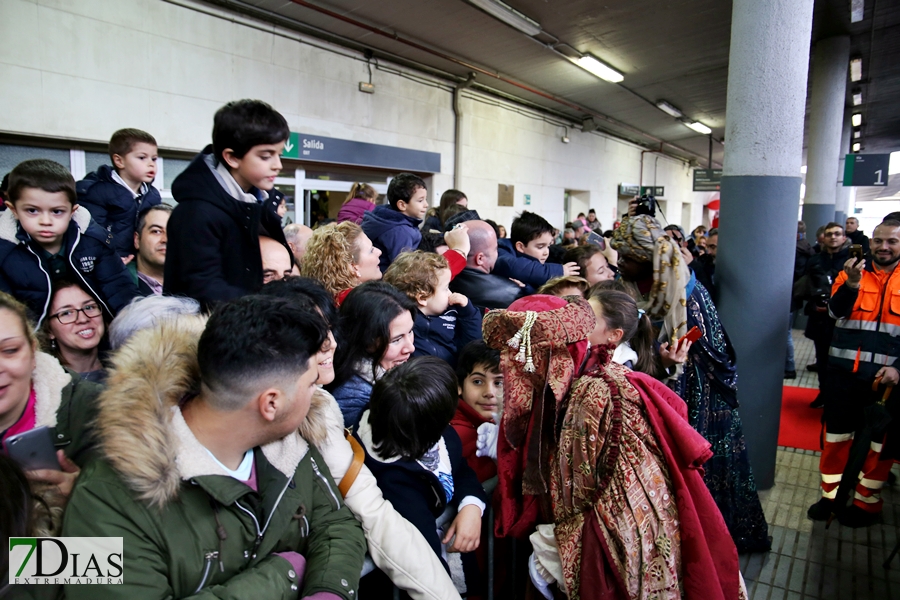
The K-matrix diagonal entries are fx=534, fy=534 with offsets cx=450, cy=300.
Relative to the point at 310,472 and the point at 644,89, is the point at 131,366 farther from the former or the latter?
the point at 644,89

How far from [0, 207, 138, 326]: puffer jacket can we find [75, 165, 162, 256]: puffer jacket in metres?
0.98

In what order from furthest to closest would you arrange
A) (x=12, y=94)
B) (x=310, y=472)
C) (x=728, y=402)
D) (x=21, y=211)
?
(x=12, y=94) → (x=728, y=402) → (x=21, y=211) → (x=310, y=472)

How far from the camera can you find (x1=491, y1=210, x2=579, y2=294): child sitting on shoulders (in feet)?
11.3

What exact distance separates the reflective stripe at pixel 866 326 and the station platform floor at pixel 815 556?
1.11m

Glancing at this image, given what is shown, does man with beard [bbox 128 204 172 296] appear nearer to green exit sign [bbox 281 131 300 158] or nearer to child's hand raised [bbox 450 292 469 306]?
child's hand raised [bbox 450 292 469 306]

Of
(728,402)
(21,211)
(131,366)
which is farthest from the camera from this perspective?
(728,402)

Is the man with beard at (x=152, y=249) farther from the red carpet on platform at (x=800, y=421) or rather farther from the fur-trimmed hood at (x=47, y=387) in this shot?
the red carpet on platform at (x=800, y=421)

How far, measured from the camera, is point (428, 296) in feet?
7.94

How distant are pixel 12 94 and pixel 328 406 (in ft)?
16.3

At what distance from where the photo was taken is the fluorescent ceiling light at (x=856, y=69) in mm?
10023

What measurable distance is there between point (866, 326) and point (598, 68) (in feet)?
25.5

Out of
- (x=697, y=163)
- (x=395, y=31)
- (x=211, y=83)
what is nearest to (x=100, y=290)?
(x=211, y=83)

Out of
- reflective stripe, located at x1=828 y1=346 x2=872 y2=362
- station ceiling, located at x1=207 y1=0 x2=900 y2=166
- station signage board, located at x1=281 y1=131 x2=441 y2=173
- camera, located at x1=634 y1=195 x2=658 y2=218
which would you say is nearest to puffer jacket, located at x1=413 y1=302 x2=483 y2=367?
camera, located at x1=634 y1=195 x2=658 y2=218

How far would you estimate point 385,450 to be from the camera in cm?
155
